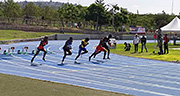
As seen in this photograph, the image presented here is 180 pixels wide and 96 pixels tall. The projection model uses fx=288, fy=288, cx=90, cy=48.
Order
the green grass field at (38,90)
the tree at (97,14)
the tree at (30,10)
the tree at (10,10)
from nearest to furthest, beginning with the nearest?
the green grass field at (38,90) < the tree at (10,10) < the tree at (97,14) < the tree at (30,10)

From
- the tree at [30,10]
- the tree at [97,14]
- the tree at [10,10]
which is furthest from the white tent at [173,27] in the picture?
the tree at [30,10]

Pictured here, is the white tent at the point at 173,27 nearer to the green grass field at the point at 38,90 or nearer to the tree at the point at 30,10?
the green grass field at the point at 38,90

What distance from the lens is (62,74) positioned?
523 inches

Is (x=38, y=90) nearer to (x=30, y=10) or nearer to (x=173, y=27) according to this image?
(x=173, y=27)

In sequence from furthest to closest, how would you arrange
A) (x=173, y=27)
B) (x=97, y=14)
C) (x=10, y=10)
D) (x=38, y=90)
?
(x=97, y=14) → (x=10, y=10) → (x=173, y=27) → (x=38, y=90)

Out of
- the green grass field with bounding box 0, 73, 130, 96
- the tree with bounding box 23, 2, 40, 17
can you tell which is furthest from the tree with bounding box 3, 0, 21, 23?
the green grass field with bounding box 0, 73, 130, 96

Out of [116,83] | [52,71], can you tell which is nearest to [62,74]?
[52,71]

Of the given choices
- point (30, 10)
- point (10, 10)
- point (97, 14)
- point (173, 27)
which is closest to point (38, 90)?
point (173, 27)

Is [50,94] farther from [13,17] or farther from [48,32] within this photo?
[13,17]

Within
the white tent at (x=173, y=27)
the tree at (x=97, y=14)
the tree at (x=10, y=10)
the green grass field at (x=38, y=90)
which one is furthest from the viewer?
the tree at (x=97, y=14)

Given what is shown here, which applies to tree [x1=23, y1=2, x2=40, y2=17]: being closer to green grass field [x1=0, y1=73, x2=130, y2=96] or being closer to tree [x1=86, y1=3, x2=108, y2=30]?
tree [x1=86, y1=3, x2=108, y2=30]

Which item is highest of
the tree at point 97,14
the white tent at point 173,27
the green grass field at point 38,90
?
the tree at point 97,14

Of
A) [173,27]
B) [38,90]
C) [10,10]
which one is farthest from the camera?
[10,10]

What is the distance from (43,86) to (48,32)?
50054 mm
